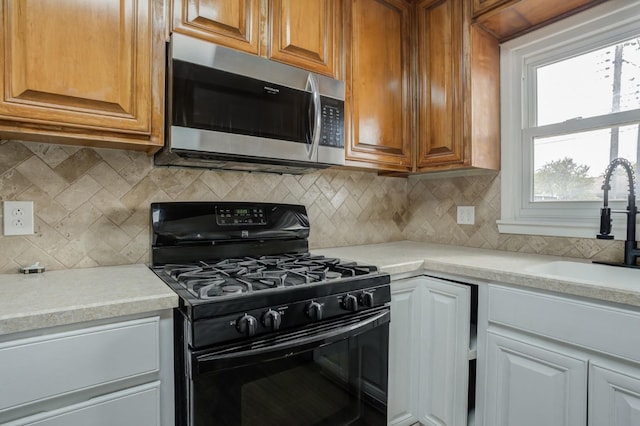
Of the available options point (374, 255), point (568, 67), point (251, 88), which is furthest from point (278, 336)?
point (568, 67)

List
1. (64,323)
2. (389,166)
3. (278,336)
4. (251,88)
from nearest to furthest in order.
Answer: (64,323), (278,336), (251,88), (389,166)

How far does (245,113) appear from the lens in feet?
4.66

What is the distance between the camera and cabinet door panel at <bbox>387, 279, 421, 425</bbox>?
4.98 ft

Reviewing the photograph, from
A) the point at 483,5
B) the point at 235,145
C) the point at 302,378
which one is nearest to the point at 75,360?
the point at 302,378

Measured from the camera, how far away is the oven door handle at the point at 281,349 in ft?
3.12

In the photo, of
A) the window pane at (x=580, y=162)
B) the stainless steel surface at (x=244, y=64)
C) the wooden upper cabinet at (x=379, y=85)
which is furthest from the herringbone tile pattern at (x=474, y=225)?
the stainless steel surface at (x=244, y=64)

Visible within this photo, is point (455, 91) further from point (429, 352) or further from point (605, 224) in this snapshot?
point (429, 352)

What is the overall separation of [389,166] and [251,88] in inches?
35.7

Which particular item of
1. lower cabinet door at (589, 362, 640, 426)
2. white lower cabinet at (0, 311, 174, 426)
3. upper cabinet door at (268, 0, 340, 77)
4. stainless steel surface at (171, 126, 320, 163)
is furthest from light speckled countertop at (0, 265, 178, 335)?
lower cabinet door at (589, 362, 640, 426)

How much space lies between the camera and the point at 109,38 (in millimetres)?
1178

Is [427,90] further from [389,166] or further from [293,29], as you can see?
[293,29]

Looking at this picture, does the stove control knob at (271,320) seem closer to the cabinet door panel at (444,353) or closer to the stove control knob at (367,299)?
the stove control knob at (367,299)

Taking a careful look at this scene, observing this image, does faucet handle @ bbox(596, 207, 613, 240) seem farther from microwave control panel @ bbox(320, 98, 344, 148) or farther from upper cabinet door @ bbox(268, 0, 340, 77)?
upper cabinet door @ bbox(268, 0, 340, 77)

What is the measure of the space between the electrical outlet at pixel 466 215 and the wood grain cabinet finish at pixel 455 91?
0.95 feet
